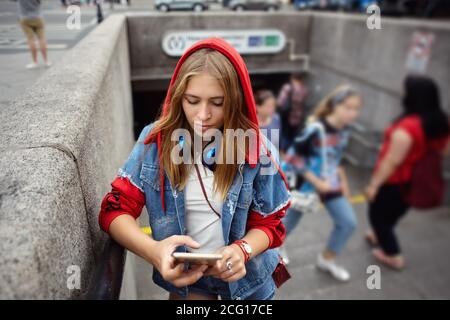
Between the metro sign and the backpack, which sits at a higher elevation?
the metro sign

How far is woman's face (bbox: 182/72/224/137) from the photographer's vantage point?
4.02ft

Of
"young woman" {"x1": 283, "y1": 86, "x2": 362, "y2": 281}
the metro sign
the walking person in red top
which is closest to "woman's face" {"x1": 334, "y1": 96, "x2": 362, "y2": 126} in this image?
"young woman" {"x1": 283, "y1": 86, "x2": 362, "y2": 281}

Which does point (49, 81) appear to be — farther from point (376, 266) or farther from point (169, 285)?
point (376, 266)

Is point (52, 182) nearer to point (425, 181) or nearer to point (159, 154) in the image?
point (159, 154)

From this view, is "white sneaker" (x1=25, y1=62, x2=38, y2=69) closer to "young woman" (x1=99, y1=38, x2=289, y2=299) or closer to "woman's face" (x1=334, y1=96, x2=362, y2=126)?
"young woman" (x1=99, y1=38, x2=289, y2=299)

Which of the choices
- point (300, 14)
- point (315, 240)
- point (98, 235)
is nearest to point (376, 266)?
point (315, 240)

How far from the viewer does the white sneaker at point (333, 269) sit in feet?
11.9

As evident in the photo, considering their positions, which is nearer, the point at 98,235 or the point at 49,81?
the point at 98,235

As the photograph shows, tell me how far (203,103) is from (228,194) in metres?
0.35

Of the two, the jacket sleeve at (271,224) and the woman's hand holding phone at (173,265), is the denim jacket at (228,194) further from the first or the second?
the woman's hand holding phone at (173,265)

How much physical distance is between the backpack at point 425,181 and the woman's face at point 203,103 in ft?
9.72
